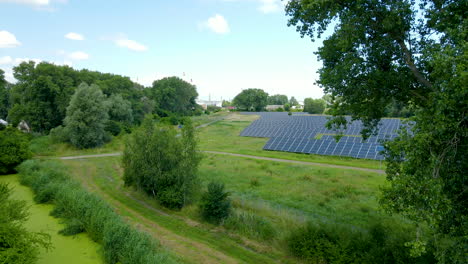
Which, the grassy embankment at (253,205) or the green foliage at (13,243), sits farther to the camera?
the grassy embankment at (253,205)

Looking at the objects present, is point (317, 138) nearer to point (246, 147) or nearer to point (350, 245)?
point (246, 147)

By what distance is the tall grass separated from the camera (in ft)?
38.9

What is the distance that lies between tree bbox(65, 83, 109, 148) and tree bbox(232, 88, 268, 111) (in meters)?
86.0

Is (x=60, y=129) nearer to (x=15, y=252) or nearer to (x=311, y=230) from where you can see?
(x=15, y=252)

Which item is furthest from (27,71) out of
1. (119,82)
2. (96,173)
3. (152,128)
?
(152,128)

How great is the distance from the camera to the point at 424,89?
41.5ft

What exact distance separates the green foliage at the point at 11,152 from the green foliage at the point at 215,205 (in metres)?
24.1

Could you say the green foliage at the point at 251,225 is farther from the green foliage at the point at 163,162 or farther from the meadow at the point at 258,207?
the green foliage at the point at 163,162

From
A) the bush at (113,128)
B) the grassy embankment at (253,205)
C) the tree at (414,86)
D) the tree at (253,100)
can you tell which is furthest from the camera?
the tree at (253,100)

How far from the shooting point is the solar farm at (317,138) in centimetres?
3634

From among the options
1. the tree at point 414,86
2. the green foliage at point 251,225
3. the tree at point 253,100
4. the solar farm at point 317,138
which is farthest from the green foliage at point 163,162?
the tree at point 253,100

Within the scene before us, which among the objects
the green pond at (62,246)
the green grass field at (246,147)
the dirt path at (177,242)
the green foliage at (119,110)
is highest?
the green foliage at (119,110)

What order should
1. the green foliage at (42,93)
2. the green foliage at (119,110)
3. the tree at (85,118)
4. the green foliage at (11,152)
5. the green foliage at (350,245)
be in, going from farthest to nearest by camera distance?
the green foliage at (119,110) → the green foliage at (42,93) → the tree at (85,118) → the green foliage at (11,152) → the green foliage at (350,245)

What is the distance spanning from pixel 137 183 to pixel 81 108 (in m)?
26.5
